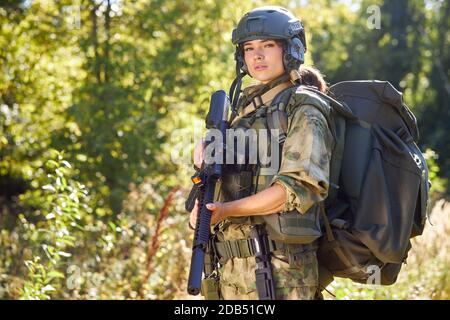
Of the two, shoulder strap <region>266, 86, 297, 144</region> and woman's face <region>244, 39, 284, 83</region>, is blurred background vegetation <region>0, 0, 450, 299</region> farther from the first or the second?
shoulder strap <region>266, 86, 297, 144</region>

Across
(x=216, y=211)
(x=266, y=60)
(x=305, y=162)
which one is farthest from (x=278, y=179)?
(x=266, y=60)

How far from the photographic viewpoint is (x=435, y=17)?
2773cm

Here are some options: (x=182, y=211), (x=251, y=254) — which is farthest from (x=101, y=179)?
(x=251, y=254)

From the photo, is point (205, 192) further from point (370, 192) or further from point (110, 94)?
point (110, 94)

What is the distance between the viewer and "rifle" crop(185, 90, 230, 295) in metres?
3.90

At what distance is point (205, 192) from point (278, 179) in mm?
385

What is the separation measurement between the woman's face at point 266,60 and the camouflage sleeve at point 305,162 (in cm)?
36

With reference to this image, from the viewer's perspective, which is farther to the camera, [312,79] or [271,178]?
[312,79]

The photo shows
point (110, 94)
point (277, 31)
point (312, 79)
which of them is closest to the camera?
point (277, 31)

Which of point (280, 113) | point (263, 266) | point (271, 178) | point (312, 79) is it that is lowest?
point (263, 266)

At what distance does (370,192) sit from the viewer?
4.09 m

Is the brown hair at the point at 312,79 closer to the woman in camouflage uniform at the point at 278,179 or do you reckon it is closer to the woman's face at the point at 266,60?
the woman in camouflage uniform at the point at 278,179

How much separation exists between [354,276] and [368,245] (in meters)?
0.26

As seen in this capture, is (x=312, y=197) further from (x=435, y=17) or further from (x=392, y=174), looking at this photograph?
(x=435, y=17)
